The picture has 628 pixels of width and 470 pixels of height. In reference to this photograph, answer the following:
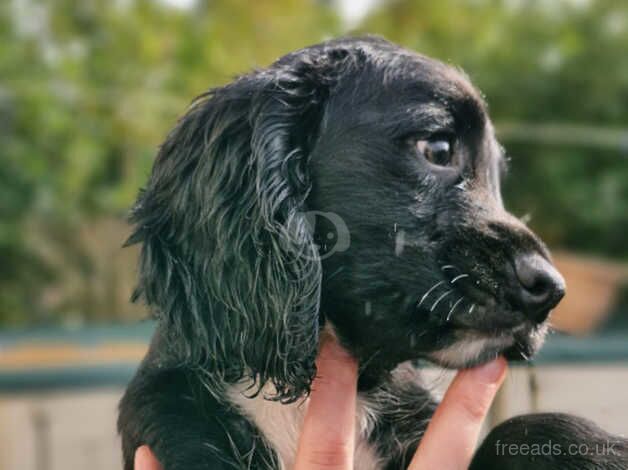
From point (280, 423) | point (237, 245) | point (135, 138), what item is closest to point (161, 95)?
point (135, 138)

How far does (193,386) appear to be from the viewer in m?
2.08

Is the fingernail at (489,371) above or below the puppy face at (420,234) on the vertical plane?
below

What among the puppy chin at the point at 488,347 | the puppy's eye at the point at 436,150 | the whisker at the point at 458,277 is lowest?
the puppy chin at the point at 488,347

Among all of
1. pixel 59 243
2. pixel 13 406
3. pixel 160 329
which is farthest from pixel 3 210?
pixel 160 329

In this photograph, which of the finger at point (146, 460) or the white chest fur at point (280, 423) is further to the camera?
the white chest fur at point (280, 423)

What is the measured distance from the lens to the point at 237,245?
6.29ft

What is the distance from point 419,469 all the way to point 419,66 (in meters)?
0.92

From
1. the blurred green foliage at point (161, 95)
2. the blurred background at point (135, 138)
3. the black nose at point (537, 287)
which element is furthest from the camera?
the blurred green foliage at point (161, 95)

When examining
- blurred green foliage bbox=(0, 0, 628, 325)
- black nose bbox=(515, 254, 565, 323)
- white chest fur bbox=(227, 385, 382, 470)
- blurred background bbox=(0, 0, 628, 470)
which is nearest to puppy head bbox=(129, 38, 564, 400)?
black nose bbox=(515, 254, 565, 323)

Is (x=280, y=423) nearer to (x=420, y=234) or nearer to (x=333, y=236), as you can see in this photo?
(x=333, y=236)

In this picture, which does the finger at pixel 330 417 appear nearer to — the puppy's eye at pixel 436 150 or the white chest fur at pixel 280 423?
the white chest fur at pixel 280 423

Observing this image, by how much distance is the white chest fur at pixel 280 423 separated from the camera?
212 centimetres

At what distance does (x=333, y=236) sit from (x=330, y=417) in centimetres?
40

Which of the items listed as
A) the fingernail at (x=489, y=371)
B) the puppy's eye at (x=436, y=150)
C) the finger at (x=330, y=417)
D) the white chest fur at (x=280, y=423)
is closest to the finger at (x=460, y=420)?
the fingernail at (x=489, y=371)
